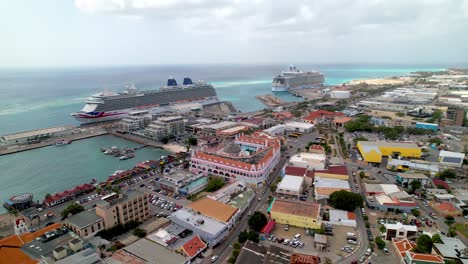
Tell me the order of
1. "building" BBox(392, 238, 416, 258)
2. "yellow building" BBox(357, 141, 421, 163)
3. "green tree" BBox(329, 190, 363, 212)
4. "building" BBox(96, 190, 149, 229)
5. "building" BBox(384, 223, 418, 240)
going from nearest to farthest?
1. "building" BBox(392, 238, 416, 258)
2. "building" BBox(384, 223, 418, 240)
3. "building" BBox(96, 190, 149, 229)
4. "green tree" BBox(329, 190, 363, 212)
5. "yellow building" BBox(357, 141, 421, 163)

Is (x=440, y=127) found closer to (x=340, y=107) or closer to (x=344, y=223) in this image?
(x=340, y=107)

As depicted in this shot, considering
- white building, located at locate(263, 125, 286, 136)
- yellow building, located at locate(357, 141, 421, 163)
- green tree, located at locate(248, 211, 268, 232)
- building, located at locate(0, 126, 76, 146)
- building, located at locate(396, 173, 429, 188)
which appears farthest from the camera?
white building, located at locate(263, 125, 286, 136)

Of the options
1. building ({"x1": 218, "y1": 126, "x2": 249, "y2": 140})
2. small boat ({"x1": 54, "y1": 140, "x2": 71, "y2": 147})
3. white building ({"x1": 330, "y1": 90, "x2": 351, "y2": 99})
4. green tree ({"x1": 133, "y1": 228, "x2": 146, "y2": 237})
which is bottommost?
green tree ({"x1": 133, "y1": 228, "x2": 146, "y2": 237})

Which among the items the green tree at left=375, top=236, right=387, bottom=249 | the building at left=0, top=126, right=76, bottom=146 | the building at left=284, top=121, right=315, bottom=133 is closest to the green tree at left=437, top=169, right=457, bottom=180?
the green tree at left=375, top=236, right=387, bottom=249

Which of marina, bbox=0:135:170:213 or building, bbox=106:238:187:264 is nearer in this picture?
building, bbox=106:238:187:264

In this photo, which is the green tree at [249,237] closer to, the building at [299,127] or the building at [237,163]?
the building at [237,163]

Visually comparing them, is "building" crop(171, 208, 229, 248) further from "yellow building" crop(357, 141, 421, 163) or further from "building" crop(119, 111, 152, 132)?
"building" crop(119, 111, 152, 132)

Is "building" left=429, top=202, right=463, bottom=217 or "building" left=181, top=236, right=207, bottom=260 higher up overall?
"building" left=181, top=236, right=207, bottom=260

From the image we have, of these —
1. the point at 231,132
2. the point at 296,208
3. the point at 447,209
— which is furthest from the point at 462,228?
the point at 231,132

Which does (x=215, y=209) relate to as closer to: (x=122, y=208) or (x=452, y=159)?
(x=122, y=208)
